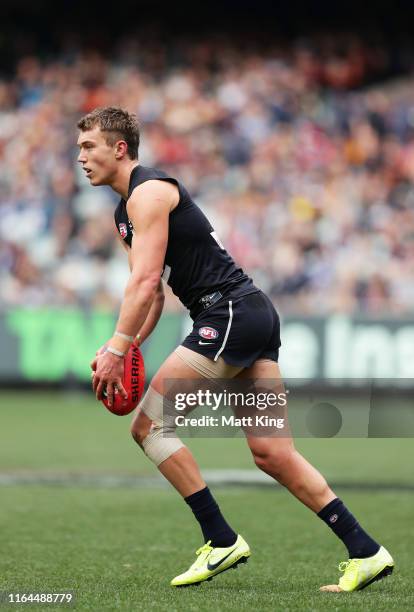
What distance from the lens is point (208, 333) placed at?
549cm

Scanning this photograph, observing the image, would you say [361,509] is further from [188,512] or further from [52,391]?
[52,391]

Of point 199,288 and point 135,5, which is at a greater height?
point 135,5

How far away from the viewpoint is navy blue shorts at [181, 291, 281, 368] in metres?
5.48

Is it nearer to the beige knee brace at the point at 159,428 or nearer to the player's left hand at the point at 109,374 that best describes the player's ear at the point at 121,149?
the player's left hand at the point at 109,374

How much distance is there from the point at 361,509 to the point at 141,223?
3.92 meters

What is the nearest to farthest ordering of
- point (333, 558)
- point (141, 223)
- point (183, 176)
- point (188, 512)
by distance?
point (141, 223) → point (333, 558) → point (188, 512) → point (183, 176)

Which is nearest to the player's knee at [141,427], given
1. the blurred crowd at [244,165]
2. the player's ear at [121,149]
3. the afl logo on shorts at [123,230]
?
the afl logo on shorts at [123,230]

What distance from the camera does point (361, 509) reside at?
848 centimetres

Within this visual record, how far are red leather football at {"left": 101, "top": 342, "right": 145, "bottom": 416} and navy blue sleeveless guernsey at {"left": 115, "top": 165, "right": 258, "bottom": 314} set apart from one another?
0.41m

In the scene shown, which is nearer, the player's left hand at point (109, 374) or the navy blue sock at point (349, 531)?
the player's left hand at point (109, 374)

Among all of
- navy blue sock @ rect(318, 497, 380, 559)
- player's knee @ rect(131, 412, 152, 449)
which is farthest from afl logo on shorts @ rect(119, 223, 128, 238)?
navy blue sock @ rect(318, 497, 380, 559)

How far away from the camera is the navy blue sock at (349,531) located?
5457mm

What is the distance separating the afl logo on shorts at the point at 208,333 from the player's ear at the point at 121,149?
3.10ft

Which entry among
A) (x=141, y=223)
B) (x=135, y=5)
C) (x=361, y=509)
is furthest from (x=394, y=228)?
(x=141, y=223)
